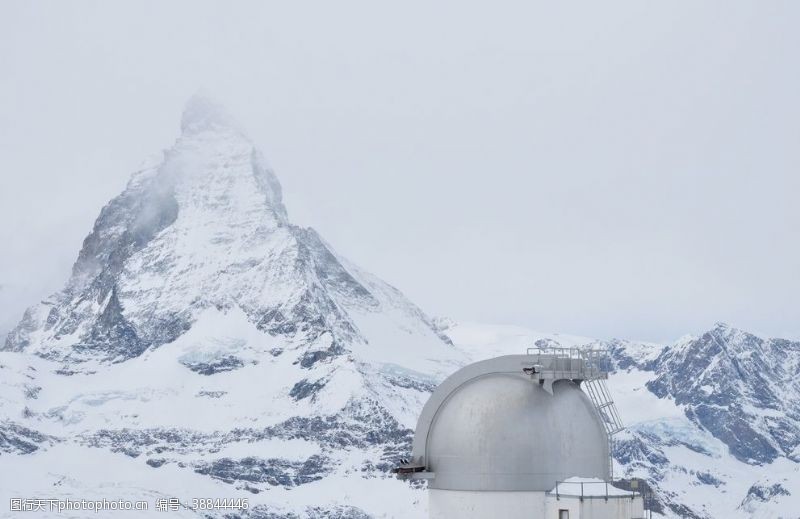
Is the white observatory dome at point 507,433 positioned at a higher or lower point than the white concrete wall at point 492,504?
higher

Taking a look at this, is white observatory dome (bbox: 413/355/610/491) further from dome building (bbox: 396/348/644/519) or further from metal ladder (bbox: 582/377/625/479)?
metal ladder (bbox: 582/377/625/479)

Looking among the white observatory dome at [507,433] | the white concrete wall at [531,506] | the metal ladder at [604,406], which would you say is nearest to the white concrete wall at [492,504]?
the white concrete wall at [531,506]

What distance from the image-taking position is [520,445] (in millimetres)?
36781

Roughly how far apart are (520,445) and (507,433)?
48cm

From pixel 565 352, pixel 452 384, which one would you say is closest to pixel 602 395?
pixel 565 352

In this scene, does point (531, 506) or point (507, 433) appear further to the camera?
point (507, 433)

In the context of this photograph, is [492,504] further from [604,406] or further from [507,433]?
[604,406]

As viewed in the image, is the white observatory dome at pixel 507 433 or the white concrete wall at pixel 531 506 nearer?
the white concrete wall at pixel 531 506

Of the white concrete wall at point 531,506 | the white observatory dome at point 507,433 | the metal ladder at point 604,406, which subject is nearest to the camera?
the white concrete wall at point 531,506

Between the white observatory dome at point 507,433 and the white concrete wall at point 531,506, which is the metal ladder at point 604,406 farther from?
the white concrete wall at point 531,506

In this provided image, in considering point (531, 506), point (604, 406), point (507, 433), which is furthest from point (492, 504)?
point (604, 406)

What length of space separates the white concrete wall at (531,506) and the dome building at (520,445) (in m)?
0.03

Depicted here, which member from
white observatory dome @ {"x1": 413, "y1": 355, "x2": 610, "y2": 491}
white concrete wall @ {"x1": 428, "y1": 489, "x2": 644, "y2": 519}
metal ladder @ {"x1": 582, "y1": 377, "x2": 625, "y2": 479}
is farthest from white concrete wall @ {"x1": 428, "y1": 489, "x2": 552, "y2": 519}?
metal ladder @ {"x1": 582, "y1": 377, "x2": 625, "y2": 479}

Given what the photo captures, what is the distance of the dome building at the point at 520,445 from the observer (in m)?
36.6
